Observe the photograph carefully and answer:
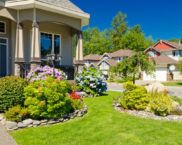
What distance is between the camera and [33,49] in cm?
1379

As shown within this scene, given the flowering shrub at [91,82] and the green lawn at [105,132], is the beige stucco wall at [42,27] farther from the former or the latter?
the green lawn at [105,132]

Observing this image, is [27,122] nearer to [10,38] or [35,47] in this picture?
[35,47]

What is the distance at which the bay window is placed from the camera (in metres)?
16.3

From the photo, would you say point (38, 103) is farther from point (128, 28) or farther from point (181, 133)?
point (128, 28)

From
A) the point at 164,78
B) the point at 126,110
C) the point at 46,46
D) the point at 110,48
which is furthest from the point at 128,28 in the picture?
the point at 126,110

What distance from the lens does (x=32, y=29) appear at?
45.9 feet

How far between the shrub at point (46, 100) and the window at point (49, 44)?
694cm

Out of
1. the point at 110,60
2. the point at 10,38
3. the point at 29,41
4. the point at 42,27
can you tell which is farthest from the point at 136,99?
the point at 110,60

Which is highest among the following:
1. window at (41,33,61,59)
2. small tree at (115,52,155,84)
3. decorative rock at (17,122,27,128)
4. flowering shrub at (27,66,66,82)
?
window at (41,33,61,59)

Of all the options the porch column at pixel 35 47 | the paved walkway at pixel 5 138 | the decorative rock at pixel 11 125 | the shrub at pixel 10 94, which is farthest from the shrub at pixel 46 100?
the porch column at pixel 35 47

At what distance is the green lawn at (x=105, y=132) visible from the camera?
24.3 feet

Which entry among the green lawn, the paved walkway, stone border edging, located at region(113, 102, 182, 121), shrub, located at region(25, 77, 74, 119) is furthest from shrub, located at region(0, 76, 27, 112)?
stone border edging, located at region(113, 102, 182, 121)

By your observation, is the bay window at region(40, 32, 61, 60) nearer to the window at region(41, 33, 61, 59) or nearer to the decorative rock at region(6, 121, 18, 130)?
the window at region(41, 33, 61, 59)

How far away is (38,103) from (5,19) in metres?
7.51
